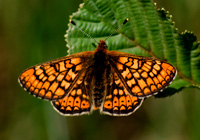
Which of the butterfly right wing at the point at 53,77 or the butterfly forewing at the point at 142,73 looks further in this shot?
the butterfly right wing at the point at 53,77

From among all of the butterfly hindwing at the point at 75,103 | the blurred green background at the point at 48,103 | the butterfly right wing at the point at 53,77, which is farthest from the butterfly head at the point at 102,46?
the blurred green background at the point at 48,103

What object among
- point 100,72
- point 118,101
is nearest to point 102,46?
point 100,72

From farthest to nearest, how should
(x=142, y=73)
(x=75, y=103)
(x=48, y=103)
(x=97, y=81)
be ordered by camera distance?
(x=48, y=103)
(x=97, y=81)
(x=75, y=103)
(x=142, y=73)

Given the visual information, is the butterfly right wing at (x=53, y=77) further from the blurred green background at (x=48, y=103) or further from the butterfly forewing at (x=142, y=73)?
the blurred green background at (x=48, y=103)

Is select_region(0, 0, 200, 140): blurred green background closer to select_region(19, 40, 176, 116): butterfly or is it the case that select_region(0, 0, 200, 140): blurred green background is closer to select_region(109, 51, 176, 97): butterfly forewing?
select_region(19, 40, 176, 116): butterfly

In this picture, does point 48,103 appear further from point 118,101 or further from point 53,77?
point 118,101

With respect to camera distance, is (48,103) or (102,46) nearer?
(102,46)
